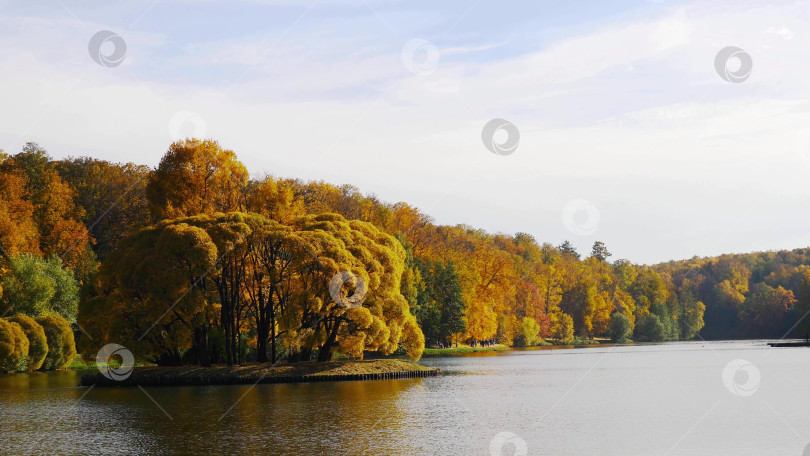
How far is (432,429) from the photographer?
2861cm

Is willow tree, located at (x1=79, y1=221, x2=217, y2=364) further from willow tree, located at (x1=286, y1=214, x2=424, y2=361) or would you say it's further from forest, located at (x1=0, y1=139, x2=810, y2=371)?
willow tree, located at (x1=286, y1=214, x2=424, y2=361)

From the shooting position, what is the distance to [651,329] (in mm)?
147500

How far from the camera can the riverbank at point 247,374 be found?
5034 centimetres

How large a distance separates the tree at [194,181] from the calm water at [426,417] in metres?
19.9

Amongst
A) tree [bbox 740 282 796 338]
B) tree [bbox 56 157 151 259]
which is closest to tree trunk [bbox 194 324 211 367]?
tree [bbox 56 157 151 259]

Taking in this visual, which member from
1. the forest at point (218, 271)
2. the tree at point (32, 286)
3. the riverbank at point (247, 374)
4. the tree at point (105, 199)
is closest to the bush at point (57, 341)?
the forest at point (218, 271)

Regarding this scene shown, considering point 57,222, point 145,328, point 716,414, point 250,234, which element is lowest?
point 716,414


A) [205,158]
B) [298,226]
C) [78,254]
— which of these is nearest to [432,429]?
[298,226]

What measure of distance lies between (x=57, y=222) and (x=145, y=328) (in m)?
35.6

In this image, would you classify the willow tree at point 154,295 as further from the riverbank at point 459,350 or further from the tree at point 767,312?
the tree at point 767,312

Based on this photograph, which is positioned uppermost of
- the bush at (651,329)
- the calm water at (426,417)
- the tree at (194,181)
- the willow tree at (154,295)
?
the tree at (194,181)

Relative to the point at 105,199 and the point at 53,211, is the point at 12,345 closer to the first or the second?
the point at 53,211

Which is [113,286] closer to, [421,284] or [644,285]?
[421,284]

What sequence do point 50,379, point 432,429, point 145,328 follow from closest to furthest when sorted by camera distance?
point 432,429 < point 145,328 < point 50,379
